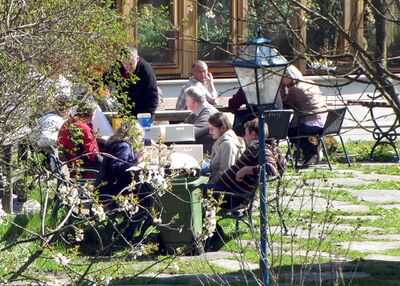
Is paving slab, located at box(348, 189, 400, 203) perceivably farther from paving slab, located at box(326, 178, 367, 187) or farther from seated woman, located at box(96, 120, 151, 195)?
seated woman, located at box(96, 120, 151, 195)

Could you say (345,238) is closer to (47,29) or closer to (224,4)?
(47,29)

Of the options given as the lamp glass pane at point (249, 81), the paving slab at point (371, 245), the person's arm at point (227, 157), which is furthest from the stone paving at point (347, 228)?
the lamp glass pane at point (249, 81)

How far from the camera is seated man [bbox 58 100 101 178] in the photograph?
8.52 m

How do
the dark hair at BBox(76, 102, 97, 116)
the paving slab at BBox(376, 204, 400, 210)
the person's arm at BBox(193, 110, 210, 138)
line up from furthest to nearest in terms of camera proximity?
the person's arm at BBox(193, 110, 210, 138), the paving slab at BBox(376, 204, 400, 210), the dark hair at BBox(76, 102, 97, 116)

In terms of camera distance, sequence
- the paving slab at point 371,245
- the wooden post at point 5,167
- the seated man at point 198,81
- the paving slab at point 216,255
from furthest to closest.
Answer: the seated man at point 198,81 < the paving slab at point 371,245 < the paving slab at point 216,255 < the wooden post at point 5,167

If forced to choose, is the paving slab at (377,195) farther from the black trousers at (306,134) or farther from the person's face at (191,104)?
the person's face at (191,104)

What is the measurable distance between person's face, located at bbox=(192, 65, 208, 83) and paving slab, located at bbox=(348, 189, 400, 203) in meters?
2.95

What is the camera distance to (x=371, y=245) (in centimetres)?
974

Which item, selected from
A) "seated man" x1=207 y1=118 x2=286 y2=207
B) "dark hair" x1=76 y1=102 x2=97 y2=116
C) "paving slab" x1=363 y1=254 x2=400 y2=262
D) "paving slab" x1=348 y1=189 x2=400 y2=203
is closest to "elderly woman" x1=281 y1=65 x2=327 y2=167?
"paving slab" x1=348 y1=189 x2=400 y2=203

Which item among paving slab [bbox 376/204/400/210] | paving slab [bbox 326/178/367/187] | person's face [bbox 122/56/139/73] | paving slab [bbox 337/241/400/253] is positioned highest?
person's face [bbox 122/56/139/73]

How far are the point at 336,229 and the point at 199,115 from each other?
3172 mm

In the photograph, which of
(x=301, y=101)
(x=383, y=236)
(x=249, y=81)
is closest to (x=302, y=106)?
(x=301, y=101)

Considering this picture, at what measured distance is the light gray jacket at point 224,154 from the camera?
10164mm

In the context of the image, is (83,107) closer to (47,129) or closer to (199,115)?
(47,129)
